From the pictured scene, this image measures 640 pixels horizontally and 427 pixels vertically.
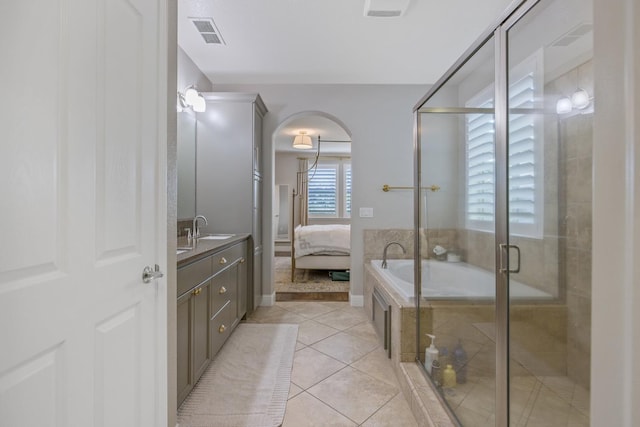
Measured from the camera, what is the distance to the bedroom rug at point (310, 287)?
3997 mm

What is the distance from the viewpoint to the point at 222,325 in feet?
7.66

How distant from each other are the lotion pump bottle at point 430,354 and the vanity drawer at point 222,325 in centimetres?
142

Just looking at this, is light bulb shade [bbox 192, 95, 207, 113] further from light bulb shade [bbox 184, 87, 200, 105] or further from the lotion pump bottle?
the lotion pump bottle

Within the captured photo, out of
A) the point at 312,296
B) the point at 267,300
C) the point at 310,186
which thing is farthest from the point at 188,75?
the point at 310,186

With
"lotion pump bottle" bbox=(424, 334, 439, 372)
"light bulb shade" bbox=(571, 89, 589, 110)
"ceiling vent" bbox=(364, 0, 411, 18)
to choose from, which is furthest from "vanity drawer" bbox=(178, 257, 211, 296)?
"ceiling vent" bbox=(364, 0, 411, 18)

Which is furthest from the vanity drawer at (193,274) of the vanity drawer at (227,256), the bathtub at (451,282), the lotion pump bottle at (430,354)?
the lotion pump bottle at (430,354)

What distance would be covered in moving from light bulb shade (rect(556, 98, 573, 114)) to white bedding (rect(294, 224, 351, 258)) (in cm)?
367

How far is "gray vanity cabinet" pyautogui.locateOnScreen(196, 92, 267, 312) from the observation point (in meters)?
3.15
